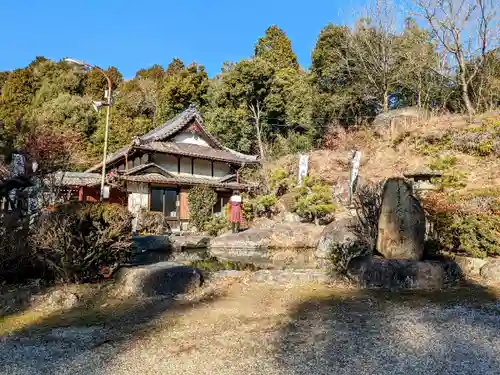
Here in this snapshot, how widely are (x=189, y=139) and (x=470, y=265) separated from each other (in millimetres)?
17821

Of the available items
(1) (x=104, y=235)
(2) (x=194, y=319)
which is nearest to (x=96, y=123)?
(1) (x=104, y=235)

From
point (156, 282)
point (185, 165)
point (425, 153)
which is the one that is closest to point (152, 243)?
point (156, 282)

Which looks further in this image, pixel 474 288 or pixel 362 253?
pixel 362 253

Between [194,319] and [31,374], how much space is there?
1.60m

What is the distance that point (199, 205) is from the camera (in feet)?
60.1

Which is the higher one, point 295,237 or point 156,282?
point 156,282

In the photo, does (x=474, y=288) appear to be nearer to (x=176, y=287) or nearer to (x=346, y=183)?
(x=176, y=287)

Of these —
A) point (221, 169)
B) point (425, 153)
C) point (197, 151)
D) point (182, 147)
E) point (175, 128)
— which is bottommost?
point (221, 169)

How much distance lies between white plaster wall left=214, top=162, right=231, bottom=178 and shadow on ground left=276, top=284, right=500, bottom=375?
1719 centimetres

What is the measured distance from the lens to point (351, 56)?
76.9 feet

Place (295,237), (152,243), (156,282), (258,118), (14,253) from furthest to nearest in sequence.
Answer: (258,118)
(295,237)
(152,243)
(14,253)
(156,282)

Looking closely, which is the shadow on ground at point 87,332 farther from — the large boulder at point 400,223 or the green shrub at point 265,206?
the green shrub at point 265,206

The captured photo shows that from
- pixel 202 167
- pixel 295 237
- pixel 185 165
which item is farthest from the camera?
pixel 202 167

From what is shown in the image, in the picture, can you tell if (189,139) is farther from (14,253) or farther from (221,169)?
(14,253)
